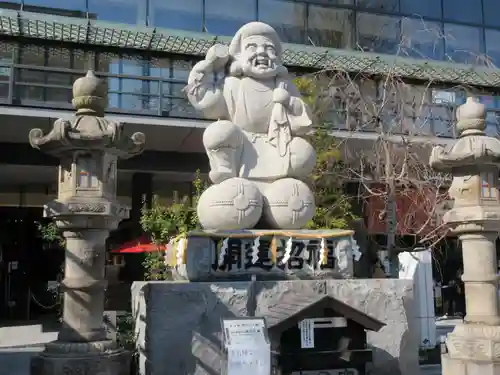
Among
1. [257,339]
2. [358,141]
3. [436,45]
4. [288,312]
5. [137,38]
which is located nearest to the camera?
[257,339]

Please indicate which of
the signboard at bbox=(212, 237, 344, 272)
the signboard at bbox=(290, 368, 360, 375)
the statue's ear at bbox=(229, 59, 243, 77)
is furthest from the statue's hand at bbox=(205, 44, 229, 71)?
the signboard at bbox=(290, 368, 360, 375)

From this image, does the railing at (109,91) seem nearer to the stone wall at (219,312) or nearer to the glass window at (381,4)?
the glass window at (381,4)

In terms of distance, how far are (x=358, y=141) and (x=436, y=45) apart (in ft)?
12.8

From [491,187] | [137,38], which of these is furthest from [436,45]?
[491,187]

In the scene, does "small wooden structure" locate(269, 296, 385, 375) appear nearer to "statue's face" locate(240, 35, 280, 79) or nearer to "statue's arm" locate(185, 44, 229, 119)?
"statue's arm" locate(185, 44, 229, 119)

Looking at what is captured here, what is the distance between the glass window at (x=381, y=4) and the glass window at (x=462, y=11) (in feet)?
4.92

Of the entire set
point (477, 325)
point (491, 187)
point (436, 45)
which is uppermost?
point (436, 45)

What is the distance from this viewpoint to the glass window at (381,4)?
15812 mm

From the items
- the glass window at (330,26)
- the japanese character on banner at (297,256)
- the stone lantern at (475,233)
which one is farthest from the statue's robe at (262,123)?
the glass window at (330,26)

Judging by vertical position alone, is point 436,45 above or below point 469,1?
below

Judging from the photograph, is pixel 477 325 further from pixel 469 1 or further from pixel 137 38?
pixel 469 1

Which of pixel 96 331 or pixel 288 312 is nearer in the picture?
pixel 96 331

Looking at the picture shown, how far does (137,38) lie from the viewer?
13.4 metres

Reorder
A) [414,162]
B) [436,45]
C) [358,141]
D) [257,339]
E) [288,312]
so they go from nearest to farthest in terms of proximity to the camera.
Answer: [257,339] → [288,312] → [414,162] → [358,141] → [436,45]
